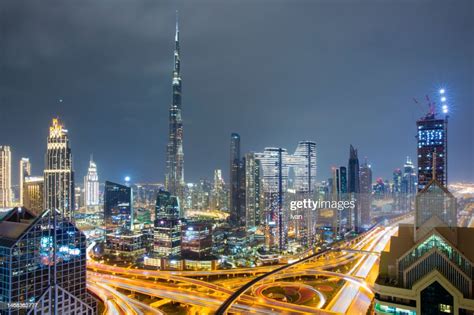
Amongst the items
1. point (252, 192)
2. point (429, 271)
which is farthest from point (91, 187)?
point (429, 271)

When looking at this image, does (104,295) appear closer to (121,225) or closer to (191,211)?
(121,225)

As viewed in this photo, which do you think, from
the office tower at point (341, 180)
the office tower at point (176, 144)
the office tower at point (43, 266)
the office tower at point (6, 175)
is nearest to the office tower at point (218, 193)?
the office tower at point (176, 144)

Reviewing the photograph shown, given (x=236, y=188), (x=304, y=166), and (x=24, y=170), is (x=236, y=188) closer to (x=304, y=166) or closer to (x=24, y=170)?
(x=304, y=166)

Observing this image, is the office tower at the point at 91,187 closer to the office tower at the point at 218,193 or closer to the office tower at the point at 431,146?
the office tower at the point at 218,193

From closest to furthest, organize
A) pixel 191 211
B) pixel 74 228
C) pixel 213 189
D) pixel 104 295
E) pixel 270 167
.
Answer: pixel 74 228
pixel 104 295
pixel 270 167
pixel 191 211
pixel 213 189

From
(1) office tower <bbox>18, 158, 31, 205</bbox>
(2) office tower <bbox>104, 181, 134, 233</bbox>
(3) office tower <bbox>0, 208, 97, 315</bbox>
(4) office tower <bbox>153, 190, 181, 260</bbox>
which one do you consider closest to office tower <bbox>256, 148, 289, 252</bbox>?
(4) office tower <bbox>153, 190, 181, 260</bbox>

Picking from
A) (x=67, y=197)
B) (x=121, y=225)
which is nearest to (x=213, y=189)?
Answer: (x=121, y=225)
